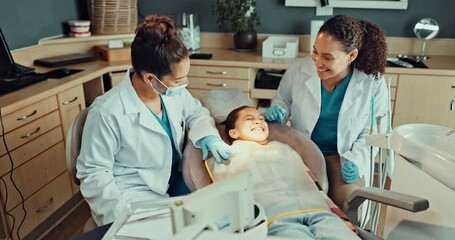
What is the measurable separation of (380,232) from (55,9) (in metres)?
2.67

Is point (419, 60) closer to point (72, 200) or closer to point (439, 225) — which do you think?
point (439, 225)

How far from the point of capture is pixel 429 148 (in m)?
1.31

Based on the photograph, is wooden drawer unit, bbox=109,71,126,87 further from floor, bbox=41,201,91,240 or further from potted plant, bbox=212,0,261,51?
potted plant, bbox=212,0,261,51

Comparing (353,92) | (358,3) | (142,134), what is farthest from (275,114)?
(358,3)

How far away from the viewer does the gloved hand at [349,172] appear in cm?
167

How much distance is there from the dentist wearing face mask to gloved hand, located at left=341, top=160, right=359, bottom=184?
485 mm

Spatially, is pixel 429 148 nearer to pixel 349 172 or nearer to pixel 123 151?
pixel 349 172

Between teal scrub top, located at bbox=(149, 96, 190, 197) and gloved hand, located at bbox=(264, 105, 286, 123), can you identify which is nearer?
teal scrub top, located at bbox=(149, 96, 190, 197)

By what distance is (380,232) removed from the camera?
2309mm

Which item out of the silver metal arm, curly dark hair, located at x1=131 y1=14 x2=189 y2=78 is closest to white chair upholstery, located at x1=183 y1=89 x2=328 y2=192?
the silver metal arm

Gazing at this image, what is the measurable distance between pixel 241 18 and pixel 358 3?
2.99 feet

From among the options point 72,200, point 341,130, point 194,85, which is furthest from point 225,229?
point 194,85

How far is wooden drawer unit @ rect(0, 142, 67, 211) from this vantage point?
6.76 feet

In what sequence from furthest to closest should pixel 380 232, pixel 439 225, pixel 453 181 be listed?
1. pixel 380 232
2. pixel 439 225
3. pixel 453 181
